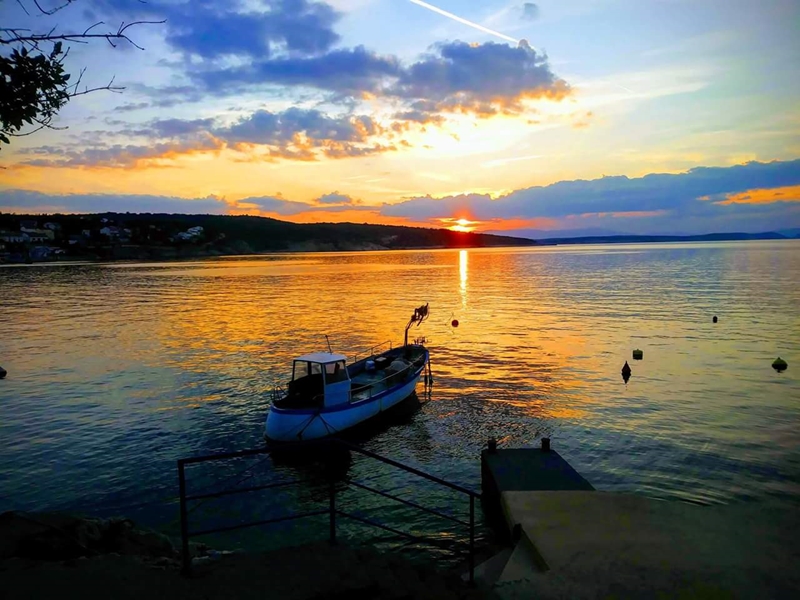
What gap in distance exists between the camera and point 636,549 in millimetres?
9375

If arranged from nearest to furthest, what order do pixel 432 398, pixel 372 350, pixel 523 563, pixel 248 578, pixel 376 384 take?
pixel 248 578 → pixel 523 563 → pixel 376 384 → pixel 432 398 → pixel 372 350

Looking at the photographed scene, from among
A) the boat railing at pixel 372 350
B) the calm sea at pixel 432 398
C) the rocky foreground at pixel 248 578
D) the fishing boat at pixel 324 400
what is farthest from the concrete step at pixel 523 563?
the boat railing at pixel 372 350

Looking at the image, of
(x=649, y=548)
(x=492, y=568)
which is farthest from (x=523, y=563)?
(x=649, y=548)

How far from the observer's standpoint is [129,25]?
17.8 ft

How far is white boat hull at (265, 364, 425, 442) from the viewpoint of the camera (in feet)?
66.1

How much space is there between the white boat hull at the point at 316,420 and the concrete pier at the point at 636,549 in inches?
383

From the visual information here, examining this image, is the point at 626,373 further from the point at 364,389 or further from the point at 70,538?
the point at 70,538

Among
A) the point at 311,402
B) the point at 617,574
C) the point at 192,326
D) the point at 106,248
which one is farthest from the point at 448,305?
the point at 106,248

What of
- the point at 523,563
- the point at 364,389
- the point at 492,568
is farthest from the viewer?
the point at 364,389

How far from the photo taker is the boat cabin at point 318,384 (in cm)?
2131

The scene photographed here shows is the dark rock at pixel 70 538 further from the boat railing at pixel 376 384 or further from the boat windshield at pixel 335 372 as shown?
the boat railing at pixel 376 384

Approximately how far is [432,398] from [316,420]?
8608 millimetres

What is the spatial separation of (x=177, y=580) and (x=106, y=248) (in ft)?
706

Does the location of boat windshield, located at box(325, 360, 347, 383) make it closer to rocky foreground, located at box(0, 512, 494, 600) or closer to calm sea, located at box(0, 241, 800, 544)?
calm sea, located at box(0, 241, 800, 544)
